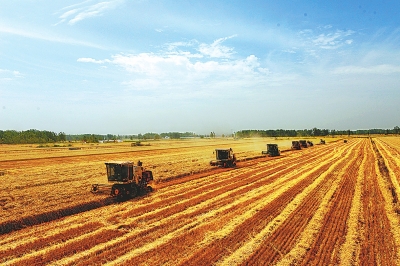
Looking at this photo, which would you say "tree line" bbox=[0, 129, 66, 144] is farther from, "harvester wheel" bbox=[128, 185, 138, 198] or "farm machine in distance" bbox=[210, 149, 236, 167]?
"harvester wheel" bbox=[128, 185, 138, 198]

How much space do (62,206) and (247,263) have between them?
11.8m

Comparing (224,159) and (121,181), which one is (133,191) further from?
(224,159)

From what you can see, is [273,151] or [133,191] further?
[273,151]

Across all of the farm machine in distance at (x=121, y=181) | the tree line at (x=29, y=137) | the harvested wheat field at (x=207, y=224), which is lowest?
the harvested wheat field at (x=207, y=224)

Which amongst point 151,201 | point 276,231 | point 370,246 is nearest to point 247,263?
point 276,231

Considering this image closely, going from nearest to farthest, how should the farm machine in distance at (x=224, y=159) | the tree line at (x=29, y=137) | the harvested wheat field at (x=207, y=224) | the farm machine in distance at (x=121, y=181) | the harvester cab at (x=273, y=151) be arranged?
the harvested wheat field at (x=207, y=224) → the farm machine in distance at (x=121, y=181) → the farm machine in distance at (x=224, y=159) → the harvester cab at (x=273, y=151) → the tree line at (x=29, y=137)

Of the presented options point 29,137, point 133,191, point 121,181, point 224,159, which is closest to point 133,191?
point 133,191

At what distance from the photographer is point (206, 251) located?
10.8 metres

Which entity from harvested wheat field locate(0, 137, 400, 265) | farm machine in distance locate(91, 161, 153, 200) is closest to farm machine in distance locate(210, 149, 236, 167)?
harvested wheat field locate(0, 137, 400, 265)

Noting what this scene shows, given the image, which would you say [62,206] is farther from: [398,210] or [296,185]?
[398,210]

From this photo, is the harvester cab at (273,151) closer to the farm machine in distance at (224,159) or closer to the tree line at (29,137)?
the farm machine in distance at (224,159)

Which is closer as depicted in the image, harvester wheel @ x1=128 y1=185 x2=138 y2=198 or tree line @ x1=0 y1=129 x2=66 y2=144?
harvester wheel @ x1=128 y1=185 x2=138 y2=198

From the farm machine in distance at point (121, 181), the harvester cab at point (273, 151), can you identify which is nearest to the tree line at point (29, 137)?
the harvester cab at point (273, 151)

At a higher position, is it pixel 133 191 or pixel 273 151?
pixel 273 151
